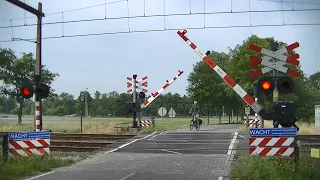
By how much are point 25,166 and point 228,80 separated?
23.1 ft

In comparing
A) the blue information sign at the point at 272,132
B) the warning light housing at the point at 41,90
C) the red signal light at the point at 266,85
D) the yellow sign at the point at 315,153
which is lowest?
the yellow sign at the point at 315,153

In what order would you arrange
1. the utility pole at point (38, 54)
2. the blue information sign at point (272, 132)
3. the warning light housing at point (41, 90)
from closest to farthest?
the blue information sign at point (272, 132), the warning light housing at point (41, 90), the utility pole at point (38, 54)

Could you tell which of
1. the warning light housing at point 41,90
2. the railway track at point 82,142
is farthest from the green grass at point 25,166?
the railway track at point 82,142

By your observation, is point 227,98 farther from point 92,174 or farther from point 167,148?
point 92,174

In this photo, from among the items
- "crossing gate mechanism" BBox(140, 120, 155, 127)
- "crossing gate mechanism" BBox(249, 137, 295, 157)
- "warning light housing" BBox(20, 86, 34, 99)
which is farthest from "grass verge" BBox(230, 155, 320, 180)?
"crossing gate mechanism" BBox(140, 120, 155, 127)

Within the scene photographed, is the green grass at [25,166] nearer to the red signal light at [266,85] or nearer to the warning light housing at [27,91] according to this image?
the warning light housing at [27,91]

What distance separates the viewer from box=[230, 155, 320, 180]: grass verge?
430 inches

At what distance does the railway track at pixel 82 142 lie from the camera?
20.7m

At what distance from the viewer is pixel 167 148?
62.3ft

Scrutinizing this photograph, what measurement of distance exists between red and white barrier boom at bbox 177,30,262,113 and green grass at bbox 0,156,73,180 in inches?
244

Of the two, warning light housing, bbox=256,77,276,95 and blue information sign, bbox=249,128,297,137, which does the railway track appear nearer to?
blue information sign, bbox=249,128,297,137

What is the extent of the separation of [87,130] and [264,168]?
2131 cm

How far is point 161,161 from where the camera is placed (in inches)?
594

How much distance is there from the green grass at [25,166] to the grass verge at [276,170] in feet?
20.2
